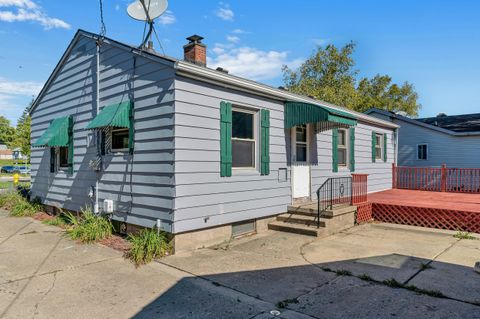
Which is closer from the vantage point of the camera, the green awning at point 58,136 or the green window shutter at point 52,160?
the green awning at point 58,136

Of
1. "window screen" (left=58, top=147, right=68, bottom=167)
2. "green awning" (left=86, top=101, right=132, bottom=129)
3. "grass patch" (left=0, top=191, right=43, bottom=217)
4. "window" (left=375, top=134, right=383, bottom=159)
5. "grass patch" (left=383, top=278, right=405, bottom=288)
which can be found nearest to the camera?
"grass patch" (left=383, top=278, right=405, bottom=288)

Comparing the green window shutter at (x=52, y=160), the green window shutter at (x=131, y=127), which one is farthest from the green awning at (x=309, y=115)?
the green window shutter at (x=52, y=160)

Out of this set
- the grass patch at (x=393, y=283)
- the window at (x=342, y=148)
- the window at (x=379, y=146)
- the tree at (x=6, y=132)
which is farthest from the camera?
the tree at (x=6, y=132)

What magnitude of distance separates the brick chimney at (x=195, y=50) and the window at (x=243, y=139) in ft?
4.87

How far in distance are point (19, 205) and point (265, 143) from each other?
823cm

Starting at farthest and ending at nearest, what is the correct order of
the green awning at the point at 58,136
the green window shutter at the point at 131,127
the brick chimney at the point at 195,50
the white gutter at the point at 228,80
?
the green awning at the point at 58,136 < the brick chimney at the point at 195,50 < the green window shutter at the point at 131,127 < the white gutter at the point at 228,80

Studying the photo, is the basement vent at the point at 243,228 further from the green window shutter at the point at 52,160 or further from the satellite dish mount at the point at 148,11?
the green window shutter at the point at 52,160

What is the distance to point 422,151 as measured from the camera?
18844mm

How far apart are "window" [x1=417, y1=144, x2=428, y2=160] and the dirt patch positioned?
1759cm

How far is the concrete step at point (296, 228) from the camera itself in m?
7.03

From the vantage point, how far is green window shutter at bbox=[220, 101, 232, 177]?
6.56m

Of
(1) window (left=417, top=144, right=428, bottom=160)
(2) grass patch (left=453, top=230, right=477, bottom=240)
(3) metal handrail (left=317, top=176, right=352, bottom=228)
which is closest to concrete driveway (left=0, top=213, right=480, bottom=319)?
(2) grass patch (left=453, top=230, right=477, bottom=240)

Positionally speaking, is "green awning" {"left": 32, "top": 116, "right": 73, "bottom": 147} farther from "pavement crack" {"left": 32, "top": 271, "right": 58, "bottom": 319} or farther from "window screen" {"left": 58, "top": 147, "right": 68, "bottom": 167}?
"pavement crack" {"left": 32, "top": 271, "right": 58, "bottom": 319}

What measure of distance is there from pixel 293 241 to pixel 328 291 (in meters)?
2.54
